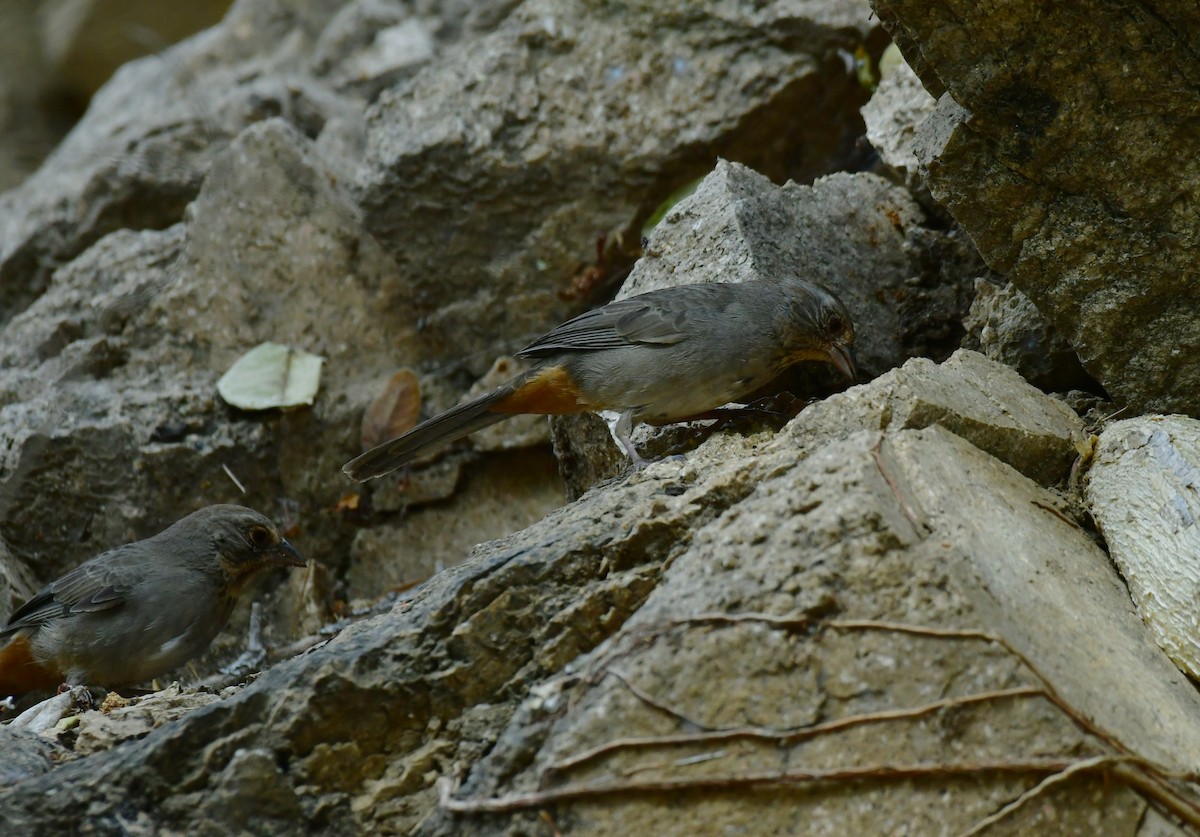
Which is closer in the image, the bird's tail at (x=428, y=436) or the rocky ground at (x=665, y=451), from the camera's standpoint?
the rocky ground at (x=665, y=451)

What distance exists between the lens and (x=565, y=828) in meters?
2.71

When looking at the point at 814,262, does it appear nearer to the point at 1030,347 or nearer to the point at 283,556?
the point at 1030,347

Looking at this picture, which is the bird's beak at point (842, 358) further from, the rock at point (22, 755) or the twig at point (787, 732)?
the rock at point (22, 755)

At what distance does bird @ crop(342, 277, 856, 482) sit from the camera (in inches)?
198

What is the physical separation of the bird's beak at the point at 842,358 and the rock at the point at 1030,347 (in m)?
0.57

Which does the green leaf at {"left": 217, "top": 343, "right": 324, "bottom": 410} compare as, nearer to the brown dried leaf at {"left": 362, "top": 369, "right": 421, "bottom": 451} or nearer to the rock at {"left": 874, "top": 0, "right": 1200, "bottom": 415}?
the brown dried leaf at {"left": 362, "top": 369, "right": 421, "bottom": 451}

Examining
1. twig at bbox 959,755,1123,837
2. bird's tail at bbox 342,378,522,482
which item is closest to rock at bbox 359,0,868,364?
bird's tail at bbox 342,378,522,482

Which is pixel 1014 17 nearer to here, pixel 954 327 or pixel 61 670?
pixel 954 327

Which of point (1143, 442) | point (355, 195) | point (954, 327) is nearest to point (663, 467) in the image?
point (1143, 442)

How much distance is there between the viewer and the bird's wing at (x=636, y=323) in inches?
203

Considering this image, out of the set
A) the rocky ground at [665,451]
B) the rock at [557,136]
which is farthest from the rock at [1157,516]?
the rock at [557,136]

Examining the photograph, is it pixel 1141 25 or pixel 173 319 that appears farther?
pixel 173 319

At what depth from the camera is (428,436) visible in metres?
5.44

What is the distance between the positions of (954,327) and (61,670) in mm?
4131
